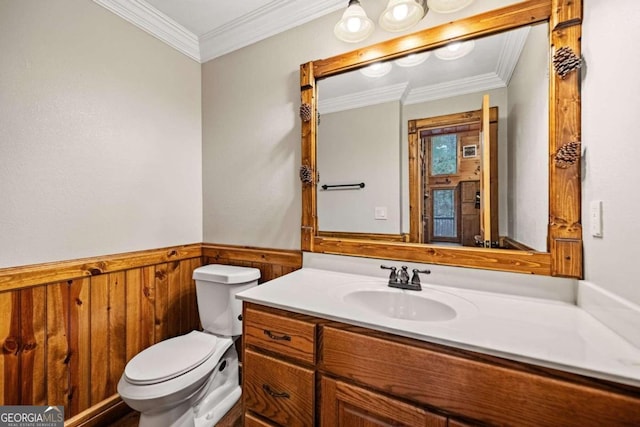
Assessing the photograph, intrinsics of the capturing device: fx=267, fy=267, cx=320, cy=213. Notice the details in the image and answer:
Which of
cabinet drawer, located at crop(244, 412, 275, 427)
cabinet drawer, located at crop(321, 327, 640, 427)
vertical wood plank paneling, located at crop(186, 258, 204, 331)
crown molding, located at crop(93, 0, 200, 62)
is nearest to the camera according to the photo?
cabinet drawer, located at crop(321, 327, 640, 427)

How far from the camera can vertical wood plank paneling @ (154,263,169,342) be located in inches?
69.1

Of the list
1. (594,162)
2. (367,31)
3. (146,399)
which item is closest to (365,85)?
(367,31)

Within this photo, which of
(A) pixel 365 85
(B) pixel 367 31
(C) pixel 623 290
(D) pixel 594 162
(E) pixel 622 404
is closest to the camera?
(E) pixel 622 404

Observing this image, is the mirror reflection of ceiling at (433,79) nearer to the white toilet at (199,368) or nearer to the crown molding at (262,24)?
the crown molding at (262,24)

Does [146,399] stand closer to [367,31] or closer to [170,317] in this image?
[170,317]

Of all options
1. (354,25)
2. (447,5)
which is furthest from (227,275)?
(447,5)

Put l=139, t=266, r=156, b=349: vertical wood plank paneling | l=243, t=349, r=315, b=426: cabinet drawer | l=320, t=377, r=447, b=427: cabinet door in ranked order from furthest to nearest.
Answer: l=139, t=266, r=156, b=349: vertical wood plank paneling → l=243, t=349, r=315, b=426: cabinet drawer → l=320, t=377, r=447, b=427: cabinet door

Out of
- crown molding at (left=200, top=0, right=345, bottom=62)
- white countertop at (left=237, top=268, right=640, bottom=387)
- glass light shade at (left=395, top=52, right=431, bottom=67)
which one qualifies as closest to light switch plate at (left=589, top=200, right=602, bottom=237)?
white countertop at (left=237, top=268, right=640, bottom=387)

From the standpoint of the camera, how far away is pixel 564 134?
1016mm

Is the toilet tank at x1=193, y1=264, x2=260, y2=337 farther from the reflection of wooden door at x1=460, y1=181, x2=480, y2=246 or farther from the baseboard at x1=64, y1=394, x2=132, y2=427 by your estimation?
the reflection of wooden door at x1=460, y1=181, x2=480, y2=246

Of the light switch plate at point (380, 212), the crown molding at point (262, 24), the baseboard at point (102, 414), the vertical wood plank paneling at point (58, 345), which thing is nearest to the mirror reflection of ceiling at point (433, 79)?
the crown molding at point (262, 24)

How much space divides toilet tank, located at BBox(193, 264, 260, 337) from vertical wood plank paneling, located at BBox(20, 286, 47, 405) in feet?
2.23

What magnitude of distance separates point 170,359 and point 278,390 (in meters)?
0.62

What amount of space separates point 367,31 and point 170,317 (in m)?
2.14
